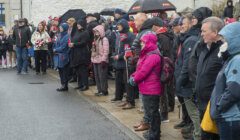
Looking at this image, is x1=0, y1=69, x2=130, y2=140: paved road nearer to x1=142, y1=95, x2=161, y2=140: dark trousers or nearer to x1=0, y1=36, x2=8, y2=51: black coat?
x1=142, y1=95, x2=161, y2=140: dark trousers

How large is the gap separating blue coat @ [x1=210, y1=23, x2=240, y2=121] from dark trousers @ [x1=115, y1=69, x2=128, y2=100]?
6145 mm

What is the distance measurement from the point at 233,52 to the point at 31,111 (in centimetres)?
671

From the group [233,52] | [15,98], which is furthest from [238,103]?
[15,98]

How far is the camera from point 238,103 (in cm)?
520

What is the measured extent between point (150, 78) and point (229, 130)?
2.80 m

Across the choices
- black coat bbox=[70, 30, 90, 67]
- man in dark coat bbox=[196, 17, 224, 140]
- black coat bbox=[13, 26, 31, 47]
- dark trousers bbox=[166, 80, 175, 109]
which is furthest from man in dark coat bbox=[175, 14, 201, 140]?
black coat bbox=[13, 26, 31, 47]

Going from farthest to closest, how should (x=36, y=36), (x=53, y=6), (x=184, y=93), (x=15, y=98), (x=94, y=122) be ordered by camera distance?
(x=53, y=6) < (x=36, y=36) < (x=15, y=98) < (x=94, y=122) < (x=184, y=93)

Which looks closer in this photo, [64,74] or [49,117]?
[49,117]

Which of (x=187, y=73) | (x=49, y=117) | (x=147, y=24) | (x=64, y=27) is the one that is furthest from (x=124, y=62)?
(x=187, y=73)

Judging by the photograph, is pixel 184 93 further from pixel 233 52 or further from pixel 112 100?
pixel 112 100

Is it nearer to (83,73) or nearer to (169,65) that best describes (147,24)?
(169,65)

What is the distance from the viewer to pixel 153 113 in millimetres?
7934

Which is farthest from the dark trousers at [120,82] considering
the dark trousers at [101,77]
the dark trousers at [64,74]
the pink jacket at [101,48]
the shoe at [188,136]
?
the shoe at [188,136]

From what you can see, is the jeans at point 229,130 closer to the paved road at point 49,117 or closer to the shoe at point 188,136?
the shoe at point 188,136
